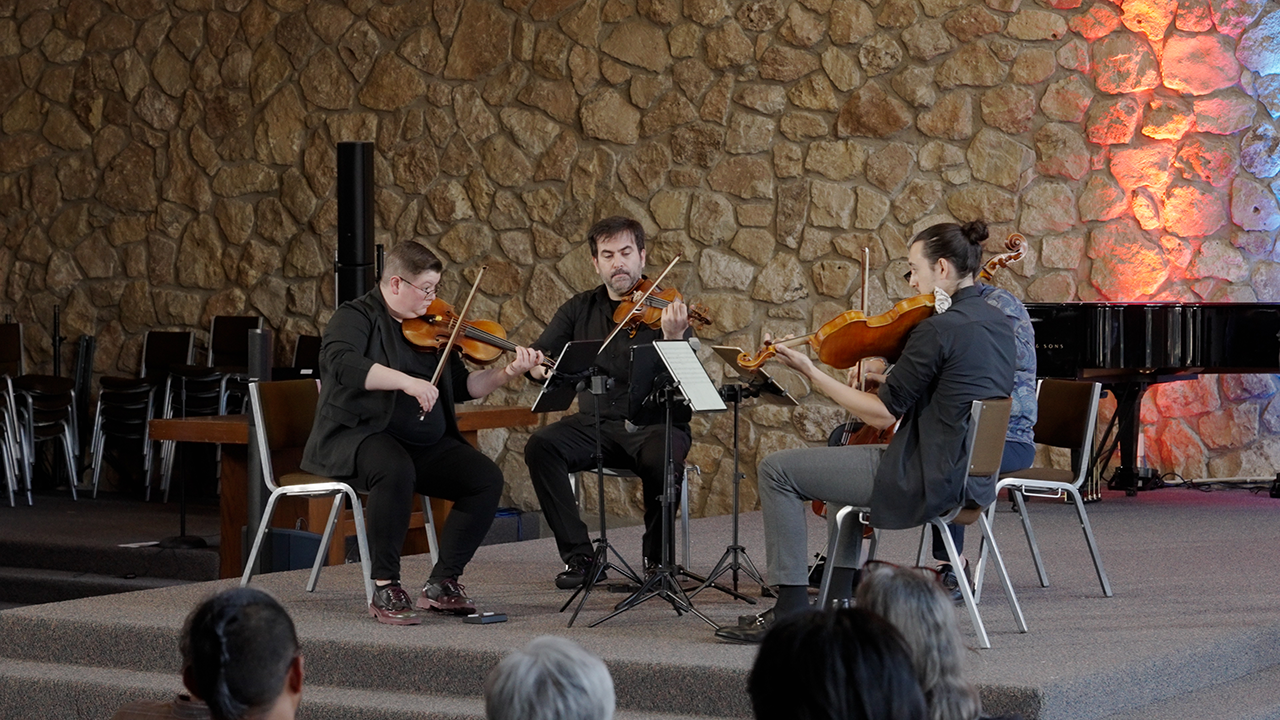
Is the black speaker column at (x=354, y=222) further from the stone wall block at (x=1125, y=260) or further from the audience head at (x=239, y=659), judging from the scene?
the audience head at (x=239, y=659)

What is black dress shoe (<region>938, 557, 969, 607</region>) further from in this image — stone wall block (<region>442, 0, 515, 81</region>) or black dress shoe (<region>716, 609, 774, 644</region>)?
stone wall block (<region>442, 0, 515, 81</region>)

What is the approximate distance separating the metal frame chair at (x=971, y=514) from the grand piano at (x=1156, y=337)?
254 cm

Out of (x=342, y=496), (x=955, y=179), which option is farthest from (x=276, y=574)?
(x=955, y=179)

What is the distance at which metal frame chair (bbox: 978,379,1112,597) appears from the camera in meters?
3.89

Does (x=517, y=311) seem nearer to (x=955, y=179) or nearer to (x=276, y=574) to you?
(x=955, y=179)

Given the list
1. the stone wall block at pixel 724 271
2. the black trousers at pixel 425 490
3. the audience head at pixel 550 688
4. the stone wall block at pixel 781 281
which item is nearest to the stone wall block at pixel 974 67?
the stone wall block at pixel 781 281

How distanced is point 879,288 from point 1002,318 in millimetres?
3009

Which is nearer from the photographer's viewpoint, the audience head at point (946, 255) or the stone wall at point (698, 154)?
the audience head at point (946, 255)

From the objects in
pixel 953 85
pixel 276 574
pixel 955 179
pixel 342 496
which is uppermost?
pixel 953 85

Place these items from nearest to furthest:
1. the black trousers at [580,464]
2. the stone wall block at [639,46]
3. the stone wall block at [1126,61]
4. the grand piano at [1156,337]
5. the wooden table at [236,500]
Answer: the black trousers at [580,464] < the wooden table at [236,500] < the grand piano at [1156,337] < the stone wall block at [1126,61] < the stone wall block at [639,46]

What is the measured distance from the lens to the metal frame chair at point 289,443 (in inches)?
151

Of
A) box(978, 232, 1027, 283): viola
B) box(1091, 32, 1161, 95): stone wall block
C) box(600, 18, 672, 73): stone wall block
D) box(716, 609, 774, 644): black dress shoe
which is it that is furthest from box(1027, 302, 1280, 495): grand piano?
box(716, 609, 774, 644): black dress shoe

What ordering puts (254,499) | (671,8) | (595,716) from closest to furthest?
(595,716) < (254,499) < (671,8)

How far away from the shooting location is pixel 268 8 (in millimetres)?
7738
